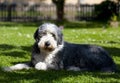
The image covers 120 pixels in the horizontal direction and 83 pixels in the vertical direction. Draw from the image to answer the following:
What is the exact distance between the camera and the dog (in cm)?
934

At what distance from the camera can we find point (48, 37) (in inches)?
364

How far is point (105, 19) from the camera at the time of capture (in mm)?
33281

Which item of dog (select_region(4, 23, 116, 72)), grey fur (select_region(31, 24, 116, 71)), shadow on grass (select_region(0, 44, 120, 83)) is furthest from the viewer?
grey fur (select_region(31, 24, 116, 71))

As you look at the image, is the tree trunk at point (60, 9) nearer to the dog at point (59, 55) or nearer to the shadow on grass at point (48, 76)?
the dog at point (59, 55)

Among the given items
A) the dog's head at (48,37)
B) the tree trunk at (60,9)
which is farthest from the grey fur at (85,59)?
the tree trunk at (60,9)

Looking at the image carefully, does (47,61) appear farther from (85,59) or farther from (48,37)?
(85,59)

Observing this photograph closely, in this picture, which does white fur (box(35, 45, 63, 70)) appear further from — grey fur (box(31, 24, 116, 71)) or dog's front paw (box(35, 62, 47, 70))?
grey fur (box(31, 24, 116, 71))

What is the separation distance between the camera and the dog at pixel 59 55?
9344 millimetres

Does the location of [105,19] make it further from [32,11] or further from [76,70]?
[76,70]

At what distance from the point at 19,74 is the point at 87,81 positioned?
135 cm

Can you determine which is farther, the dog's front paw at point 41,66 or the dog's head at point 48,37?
the dog's front paw at point 41,66

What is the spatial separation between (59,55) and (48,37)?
0.64m

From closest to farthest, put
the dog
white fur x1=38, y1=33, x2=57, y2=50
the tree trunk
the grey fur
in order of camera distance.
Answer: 1. white fur x1=38, y1=33, x2=57, y2=50
2. the dog
3. the grey fur
4. the tree trunk

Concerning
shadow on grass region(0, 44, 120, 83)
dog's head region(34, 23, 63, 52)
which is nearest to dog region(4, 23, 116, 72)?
dog's head region(34, 23, 63, 52)
